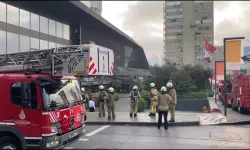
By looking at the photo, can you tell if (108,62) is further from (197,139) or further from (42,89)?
(197,139)

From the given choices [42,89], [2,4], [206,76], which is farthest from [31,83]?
[206,76]

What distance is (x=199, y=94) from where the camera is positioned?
2797 centimetres

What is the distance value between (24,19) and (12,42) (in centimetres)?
248

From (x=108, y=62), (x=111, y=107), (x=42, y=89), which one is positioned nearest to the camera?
(x=42, y=89)

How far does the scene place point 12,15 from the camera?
21.4m

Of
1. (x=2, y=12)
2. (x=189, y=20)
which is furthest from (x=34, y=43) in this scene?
(x=189, y=20)

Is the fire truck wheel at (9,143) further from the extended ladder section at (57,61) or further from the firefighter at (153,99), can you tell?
the firefighter at (153,99)

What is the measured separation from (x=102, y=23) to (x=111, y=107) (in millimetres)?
21736

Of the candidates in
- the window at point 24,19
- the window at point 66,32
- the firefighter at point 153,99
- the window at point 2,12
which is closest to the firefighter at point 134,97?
the firefighter at point 153,99

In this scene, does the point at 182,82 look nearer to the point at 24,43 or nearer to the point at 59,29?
the point at 59,29

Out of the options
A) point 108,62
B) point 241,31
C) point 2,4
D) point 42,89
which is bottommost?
point 42,89

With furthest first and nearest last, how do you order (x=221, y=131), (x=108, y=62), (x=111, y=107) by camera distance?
(x=111, y=107), (x=221, y=131), (x=108, y=62)

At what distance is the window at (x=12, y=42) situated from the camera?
21.0 metres

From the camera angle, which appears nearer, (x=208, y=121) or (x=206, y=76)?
(x=208, y=121)
